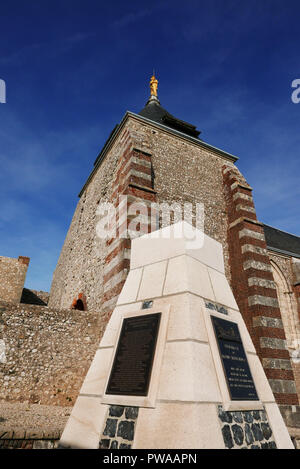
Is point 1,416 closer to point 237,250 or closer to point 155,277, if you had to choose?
point 155,277

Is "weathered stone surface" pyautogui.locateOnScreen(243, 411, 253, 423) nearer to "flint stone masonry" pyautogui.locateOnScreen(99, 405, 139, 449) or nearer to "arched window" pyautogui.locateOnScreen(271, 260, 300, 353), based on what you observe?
"flint stone masonry" pyautogui.locateOnScreen(99, 405, 139, 449)

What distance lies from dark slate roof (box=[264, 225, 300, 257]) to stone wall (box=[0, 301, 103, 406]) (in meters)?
11.0

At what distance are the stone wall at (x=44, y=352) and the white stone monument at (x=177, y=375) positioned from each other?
13.1ft

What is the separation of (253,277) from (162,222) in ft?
10.6

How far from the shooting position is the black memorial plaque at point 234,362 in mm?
2857

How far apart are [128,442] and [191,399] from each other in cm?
68

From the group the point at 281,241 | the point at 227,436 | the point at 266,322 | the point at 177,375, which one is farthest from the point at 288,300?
the point at 177,375

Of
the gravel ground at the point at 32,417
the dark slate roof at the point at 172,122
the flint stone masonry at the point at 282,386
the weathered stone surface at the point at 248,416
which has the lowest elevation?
the gravel ground at the point at 32,417

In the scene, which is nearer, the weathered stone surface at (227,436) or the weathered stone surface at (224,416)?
the weathered stone surface at (227,436)

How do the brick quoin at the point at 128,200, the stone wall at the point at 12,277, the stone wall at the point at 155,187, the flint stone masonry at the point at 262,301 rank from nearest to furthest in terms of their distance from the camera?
the brick quoin at the point at 128,200, the flint stone masonry at the point at 262,301, the stone wall at the point at 155,187, the stone wall at the point at 12,277

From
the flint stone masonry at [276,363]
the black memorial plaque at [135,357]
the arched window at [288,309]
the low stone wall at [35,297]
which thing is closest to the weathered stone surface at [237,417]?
the black memorial plaque at [135,357]

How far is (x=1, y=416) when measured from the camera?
4605mm

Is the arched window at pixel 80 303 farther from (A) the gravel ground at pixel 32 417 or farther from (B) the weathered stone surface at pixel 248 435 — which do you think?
(B) the weathered stone surface at pixel 248 435

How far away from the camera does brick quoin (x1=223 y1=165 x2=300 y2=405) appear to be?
296 inches
